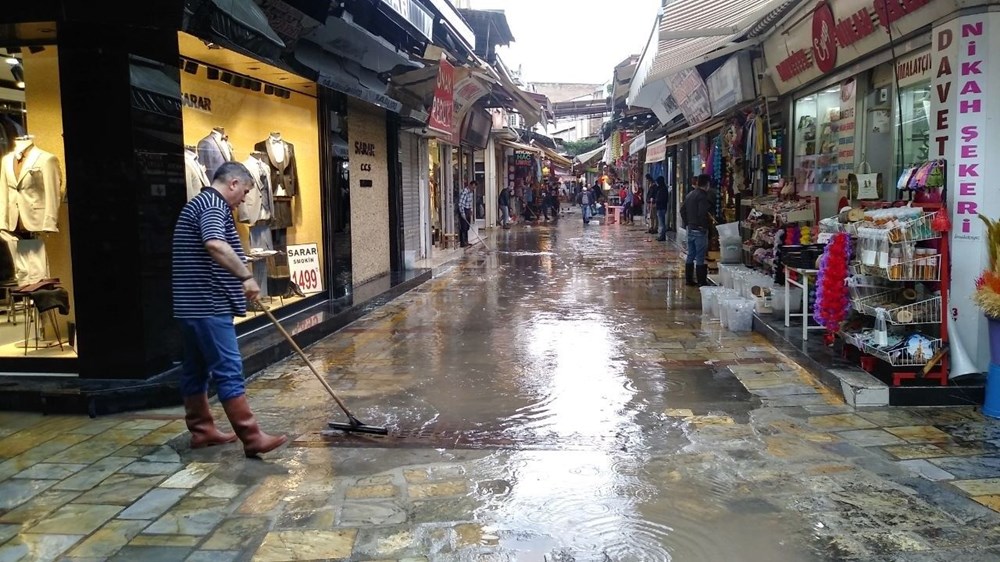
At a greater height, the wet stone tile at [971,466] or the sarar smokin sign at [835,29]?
the sarar smokin sign at [835,29]

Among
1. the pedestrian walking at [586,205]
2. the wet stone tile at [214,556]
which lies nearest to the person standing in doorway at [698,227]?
the wet stone tile at [214,556]

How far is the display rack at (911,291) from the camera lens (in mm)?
5867

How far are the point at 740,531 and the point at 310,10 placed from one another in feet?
23.4

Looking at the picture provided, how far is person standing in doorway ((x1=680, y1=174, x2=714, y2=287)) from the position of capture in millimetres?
12438

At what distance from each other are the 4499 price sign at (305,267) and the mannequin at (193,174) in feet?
6.75

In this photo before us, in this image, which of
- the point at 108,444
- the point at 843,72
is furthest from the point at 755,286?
the point at 108,444

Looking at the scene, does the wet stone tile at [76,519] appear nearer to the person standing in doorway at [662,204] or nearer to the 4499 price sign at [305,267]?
the 4499 price sign at [305,267]

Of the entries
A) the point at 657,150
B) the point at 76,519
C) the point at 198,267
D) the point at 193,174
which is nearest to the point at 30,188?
the point at 193,174

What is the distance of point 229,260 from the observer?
15.9 ft

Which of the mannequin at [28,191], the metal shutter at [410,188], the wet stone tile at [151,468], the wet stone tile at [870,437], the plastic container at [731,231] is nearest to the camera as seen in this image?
the wet stone tile at [151,468]

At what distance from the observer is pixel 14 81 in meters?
6.74

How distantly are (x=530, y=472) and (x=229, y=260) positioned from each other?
2268 mm

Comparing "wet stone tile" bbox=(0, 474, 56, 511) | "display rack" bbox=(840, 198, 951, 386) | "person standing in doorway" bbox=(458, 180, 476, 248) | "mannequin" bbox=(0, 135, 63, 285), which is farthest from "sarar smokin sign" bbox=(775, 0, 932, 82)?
"person standing in doorway" bbox=(458, 180, 476, 248)

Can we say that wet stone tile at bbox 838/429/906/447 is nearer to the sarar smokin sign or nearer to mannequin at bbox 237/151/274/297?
the sarar smokin sign
